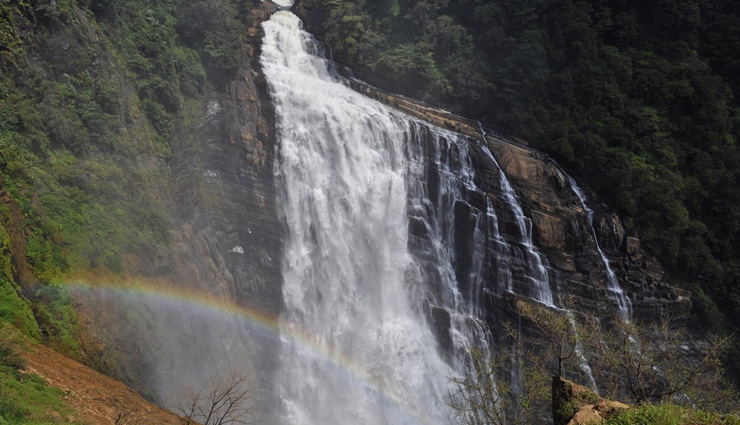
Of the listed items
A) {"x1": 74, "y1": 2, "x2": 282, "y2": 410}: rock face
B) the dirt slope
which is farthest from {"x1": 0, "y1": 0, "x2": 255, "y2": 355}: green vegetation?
the dirt slope

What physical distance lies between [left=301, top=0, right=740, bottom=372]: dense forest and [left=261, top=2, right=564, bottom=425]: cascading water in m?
5.85

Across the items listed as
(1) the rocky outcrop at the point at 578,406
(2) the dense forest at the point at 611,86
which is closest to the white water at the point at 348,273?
(2) the dense forest at the point at 611,86

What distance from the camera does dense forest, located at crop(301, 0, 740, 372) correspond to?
28.7 metres

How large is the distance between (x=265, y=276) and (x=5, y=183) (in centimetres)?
1218

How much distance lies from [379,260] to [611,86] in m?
19.8

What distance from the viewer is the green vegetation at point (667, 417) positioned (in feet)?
28.8

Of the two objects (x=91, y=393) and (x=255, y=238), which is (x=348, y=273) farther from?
(x=91, y=393)

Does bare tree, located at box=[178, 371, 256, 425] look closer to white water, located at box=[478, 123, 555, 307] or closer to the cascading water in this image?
the cascading water

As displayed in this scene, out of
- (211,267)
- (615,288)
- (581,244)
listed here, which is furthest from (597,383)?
(211,267)

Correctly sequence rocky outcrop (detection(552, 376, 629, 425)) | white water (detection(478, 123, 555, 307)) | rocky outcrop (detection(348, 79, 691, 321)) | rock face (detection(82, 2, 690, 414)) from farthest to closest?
rocky outcrop (detection(348, 79, 691, 321)) → white water (detection(478, 123, 555, 307)) → rock face (detection(82, 2, 690, 414)) → rocky outcrop (detection(552, 376, 629, 425))

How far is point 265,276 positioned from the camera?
79.4ft

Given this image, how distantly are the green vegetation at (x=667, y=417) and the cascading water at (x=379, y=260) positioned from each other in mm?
15082

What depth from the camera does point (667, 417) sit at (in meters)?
8.79

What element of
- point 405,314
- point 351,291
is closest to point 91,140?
point 351,291
